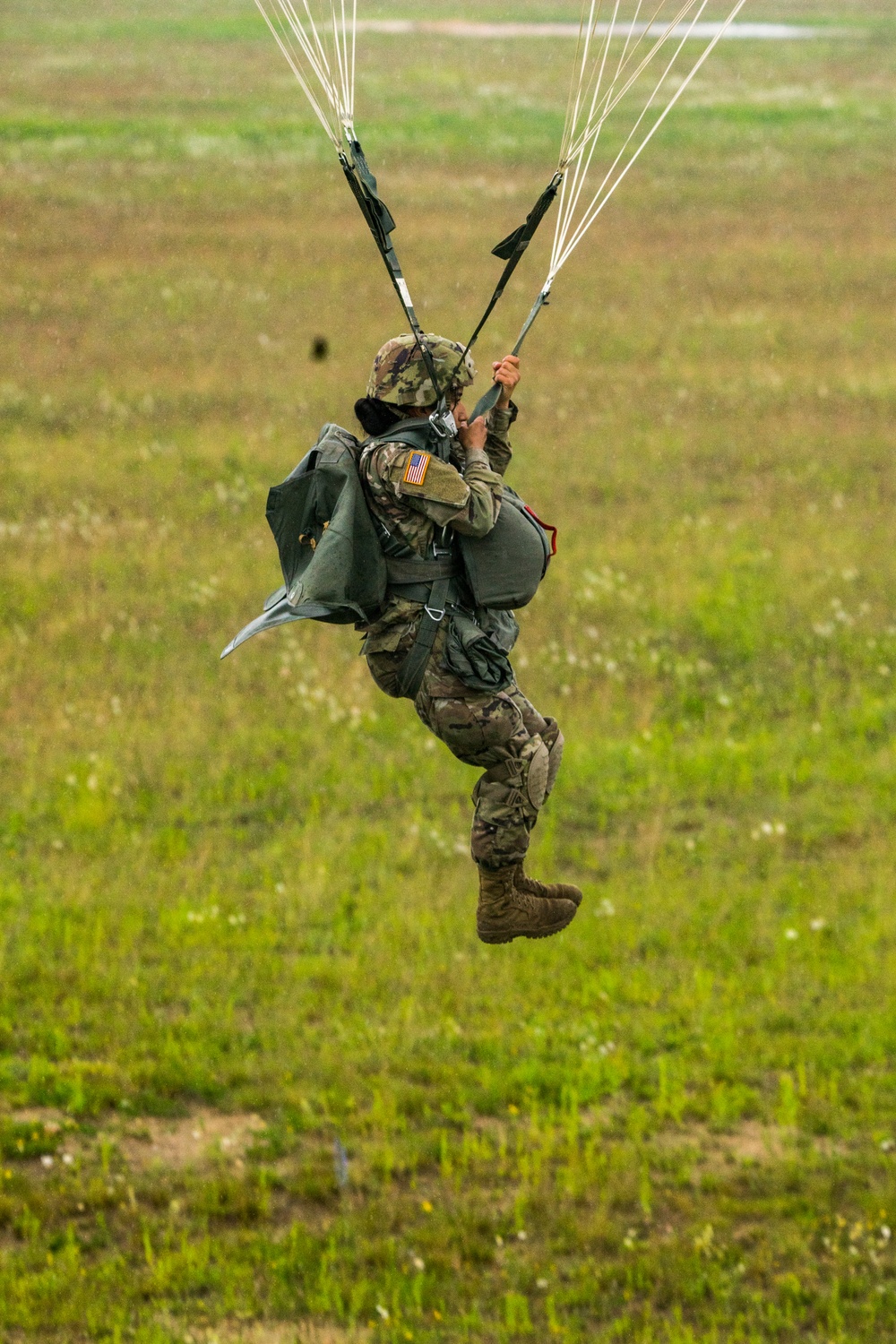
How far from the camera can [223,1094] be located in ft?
46.2

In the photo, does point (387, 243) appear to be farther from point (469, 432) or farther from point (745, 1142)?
point (745, 1142)

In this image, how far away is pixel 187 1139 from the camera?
13562mm

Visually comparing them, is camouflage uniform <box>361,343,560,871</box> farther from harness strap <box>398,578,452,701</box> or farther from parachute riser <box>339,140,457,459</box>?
parachute riser <box>339,140,457,459</box>

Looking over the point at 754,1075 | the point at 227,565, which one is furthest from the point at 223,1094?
the point at 227,565

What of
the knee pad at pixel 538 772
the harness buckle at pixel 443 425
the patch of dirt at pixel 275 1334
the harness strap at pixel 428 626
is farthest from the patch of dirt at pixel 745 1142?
the harness buckle at pixel 443 425

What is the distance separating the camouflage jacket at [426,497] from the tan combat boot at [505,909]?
1236 millimetres

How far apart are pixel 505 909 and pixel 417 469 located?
219cm

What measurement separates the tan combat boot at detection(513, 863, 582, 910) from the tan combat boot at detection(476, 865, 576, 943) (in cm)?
2

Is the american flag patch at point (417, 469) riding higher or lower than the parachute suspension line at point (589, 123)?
lower

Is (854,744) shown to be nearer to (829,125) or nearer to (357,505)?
(357,505)

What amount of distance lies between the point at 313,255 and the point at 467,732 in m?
29.7

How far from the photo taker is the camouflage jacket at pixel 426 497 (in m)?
6.75

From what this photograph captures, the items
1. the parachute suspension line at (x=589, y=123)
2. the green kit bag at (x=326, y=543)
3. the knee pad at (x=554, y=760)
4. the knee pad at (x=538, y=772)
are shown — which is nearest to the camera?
the parachute suspension line at (x=589, y=123)

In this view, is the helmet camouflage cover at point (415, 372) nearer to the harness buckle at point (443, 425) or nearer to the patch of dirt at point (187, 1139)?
the harness buckle at point (443, 425)
